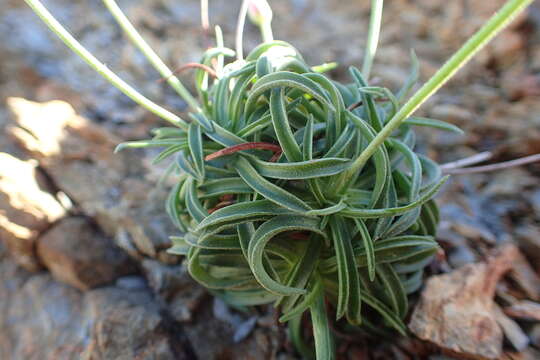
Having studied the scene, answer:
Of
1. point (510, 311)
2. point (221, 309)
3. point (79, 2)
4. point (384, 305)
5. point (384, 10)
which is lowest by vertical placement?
point (221, 309)

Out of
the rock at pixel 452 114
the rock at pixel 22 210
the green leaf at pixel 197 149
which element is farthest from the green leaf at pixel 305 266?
the rock at pixel 452 114

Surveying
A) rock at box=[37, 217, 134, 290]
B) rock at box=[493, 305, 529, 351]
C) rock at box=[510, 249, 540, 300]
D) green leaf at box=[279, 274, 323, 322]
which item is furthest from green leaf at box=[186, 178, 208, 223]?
rock at box=[510, 249, 540, 300]

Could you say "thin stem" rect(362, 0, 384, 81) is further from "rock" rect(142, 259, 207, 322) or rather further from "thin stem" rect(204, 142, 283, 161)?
"rock" rect(142, 259, 207, 322)

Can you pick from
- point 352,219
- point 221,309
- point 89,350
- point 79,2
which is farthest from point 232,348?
point 79,2

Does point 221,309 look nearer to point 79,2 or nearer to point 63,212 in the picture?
point 63,212

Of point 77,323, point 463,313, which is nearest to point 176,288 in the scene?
point 77,323

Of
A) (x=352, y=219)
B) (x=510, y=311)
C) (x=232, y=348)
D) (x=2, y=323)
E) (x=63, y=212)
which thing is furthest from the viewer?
(x=63, y=212)

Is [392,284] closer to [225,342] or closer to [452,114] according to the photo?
[225,342]
